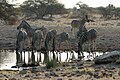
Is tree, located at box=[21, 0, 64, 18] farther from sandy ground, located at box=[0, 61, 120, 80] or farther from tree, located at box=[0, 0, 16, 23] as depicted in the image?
sandy ground, located at box=[0, 61, 120, 80]

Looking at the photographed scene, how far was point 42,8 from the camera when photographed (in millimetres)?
77750

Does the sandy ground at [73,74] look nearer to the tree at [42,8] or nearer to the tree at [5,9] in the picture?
the tree at [5,9]

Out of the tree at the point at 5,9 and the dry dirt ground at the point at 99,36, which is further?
the tree at the point at 5,9

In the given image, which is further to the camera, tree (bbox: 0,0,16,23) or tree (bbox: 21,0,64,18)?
tree (bbox: 21,0,64,18)

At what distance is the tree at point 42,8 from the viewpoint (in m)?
76.9

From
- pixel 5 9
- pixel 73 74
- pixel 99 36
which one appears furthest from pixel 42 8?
pixel 73 74

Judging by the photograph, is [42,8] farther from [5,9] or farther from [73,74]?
[73,74]

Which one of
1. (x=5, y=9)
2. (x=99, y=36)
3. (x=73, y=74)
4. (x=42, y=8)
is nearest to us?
(x=73, y=74)

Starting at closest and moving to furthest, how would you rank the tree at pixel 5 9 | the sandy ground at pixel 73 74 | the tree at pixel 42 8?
the sandy ground at pixel 73 74, the tree at pixel 5 9, the tree at pixel 42 8

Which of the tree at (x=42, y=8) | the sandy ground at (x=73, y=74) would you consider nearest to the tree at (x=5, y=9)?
the sandy ground at (x=73, y=74)

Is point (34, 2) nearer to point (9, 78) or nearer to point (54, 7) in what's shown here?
point (54, 7)

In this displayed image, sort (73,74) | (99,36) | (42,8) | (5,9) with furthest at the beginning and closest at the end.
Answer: (42,8) < (99,36) < (5,9) < (73,74)

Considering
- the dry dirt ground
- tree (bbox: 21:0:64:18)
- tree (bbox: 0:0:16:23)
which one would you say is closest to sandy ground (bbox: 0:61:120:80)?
the dry dirt ground

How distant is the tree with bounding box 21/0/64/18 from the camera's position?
76.9 m
